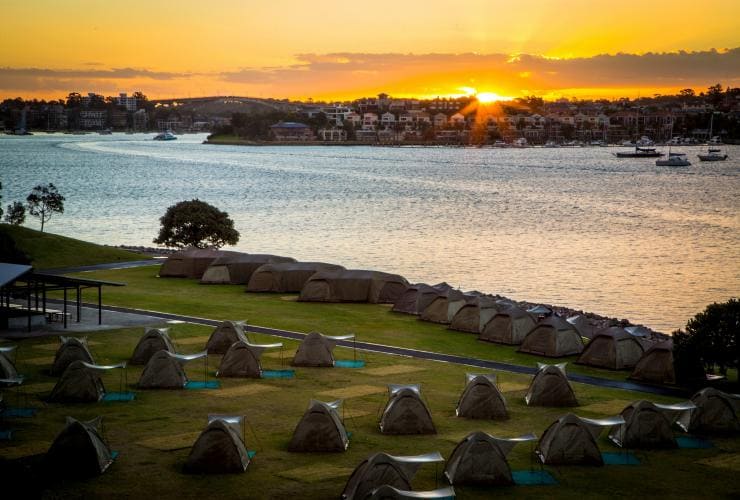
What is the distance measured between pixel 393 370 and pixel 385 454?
15731mm

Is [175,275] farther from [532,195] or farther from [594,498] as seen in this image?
[532,195]

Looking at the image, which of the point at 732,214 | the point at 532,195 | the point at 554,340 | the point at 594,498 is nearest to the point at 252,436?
the point at 594,498

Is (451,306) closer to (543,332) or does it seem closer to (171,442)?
(543,332)

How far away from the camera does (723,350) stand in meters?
37.2

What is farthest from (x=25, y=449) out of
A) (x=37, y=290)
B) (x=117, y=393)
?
(x=37, y=290)

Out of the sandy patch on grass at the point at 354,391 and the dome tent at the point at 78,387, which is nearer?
the dome tent at the point at 78,387

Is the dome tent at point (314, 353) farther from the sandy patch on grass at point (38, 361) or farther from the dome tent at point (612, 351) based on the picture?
the dome tent at point (612, 351)

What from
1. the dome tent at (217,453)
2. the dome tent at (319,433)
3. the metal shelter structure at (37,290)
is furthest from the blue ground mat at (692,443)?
the metal shelter structure at (37,290)

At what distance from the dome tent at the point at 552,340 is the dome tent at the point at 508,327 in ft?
3.72

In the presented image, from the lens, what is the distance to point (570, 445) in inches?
1118

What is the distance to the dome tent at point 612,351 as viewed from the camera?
41.5m

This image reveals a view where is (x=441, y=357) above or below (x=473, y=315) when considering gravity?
below

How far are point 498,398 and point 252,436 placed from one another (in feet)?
28.9

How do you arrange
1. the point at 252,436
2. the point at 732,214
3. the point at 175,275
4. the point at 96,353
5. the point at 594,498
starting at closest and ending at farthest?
1. the point at 594,498
2. the point at 252,436
3. the point at 96,353
4. the point at 175,275
5. the point at 732,214
